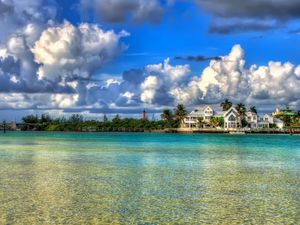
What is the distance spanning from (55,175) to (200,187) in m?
11.8

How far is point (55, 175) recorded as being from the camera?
3388cm

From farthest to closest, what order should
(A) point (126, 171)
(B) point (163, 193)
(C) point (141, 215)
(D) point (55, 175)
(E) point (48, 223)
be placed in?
(A) point (126, 171)
(D) point (55, 175)
(B) point (163, 193)
(C) point (141, 215)
(E) point (48, 223)

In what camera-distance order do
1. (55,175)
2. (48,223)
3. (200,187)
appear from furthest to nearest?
(55,175) → (200,187) → (48,223)

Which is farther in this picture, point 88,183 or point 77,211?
point 88,183

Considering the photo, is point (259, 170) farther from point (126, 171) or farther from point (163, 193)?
point (163, 193)

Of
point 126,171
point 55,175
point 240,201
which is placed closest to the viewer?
Result: point 240,201

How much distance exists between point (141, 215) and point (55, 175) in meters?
15.8

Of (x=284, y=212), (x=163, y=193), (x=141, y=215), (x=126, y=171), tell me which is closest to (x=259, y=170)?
(x=126, y=171)

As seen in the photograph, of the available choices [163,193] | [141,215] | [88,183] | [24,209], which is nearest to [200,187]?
[163,193]

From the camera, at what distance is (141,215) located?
1953cm

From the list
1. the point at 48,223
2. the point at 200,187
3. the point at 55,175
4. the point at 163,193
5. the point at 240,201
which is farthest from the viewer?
the point at 55,175

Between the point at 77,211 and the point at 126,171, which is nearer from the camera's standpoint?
the point at 77,211

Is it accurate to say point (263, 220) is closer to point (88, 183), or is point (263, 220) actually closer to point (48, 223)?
point (48, 223)

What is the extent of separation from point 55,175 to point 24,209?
13.5 metres
